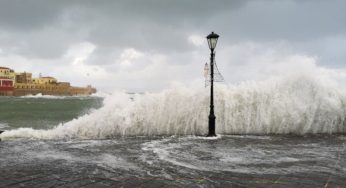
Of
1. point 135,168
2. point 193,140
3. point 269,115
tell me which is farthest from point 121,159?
point 269,115

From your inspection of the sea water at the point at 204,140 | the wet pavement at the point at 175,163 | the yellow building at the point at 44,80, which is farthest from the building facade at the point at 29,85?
the wet pavement at the point at 175,163

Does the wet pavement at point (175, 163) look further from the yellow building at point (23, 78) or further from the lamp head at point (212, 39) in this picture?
the yellow building at point (23, 78)

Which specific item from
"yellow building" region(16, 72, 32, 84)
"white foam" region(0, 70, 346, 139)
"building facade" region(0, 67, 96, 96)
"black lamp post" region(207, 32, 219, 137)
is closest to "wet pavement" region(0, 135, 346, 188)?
"black lamp post" region(207, 32, 219, 137)

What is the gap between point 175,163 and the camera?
29.7 feet

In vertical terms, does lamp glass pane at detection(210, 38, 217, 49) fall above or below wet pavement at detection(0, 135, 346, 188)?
above

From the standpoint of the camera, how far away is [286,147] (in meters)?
12.0

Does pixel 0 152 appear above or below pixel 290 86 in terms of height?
below

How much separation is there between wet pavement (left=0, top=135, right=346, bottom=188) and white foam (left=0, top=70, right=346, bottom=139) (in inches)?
132

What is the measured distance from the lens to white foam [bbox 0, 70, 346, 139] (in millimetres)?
16766

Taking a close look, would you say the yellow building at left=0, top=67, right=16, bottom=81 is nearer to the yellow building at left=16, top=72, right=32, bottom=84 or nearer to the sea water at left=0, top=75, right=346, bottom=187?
the yellow building at left=16, top=72, right=32, bottom=84

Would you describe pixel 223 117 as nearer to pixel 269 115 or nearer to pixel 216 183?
pixel 269 115

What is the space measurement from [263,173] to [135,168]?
8.82ft

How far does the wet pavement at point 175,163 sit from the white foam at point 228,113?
3.36 metres

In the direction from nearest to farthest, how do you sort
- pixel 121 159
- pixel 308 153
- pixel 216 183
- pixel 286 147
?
1. pixel 216 183
2. pixel 121 159
3. pixel 308 153
4. pixel 286 147
